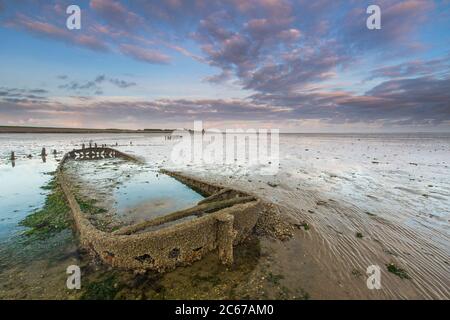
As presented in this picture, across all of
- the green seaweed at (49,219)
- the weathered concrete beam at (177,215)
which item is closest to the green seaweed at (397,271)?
the weathered concrete beam at (177,215)

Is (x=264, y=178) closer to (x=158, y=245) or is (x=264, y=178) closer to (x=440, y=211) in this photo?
(x=440, y=211)

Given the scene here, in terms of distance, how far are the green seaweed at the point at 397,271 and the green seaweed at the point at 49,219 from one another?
15169 millimetres

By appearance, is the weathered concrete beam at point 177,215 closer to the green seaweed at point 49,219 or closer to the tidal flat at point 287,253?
the tidal flat at point 287,253

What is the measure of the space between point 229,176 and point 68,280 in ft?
60.4

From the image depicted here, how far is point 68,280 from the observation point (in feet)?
24.3

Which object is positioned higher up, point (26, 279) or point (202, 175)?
point (202, 175)

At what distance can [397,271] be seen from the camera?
809cm

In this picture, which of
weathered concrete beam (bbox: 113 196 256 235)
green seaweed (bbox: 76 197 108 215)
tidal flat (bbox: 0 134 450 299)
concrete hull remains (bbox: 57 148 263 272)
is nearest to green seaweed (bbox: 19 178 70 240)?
tidal flat (bbox: 0 134 450 299)

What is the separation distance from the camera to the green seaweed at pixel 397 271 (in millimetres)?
7848

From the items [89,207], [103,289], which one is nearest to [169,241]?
[103,289]

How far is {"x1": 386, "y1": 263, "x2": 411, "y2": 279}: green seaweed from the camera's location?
25.7 feet

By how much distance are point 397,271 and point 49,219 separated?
17338mm
